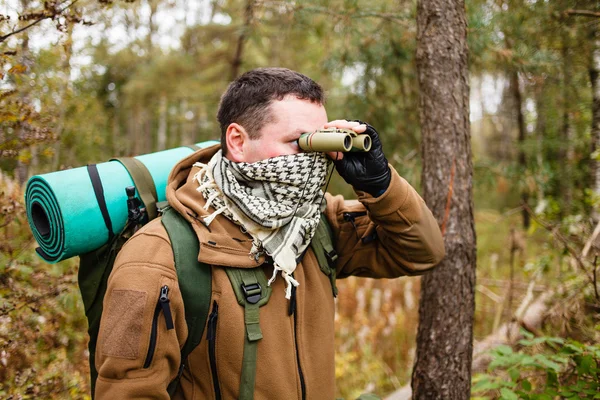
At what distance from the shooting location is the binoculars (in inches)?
65.2

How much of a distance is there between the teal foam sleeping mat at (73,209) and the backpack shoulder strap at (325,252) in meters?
0.86

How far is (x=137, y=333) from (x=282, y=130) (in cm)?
96

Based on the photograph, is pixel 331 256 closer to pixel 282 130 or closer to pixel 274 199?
pixel 274 199

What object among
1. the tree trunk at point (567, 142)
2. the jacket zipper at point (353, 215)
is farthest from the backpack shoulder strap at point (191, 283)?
the tree trunk at point (567, 142)

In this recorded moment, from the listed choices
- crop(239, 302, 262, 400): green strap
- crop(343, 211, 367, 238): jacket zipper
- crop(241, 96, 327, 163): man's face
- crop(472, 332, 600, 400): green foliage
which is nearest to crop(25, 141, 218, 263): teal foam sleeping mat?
crop(241, 96, 327, 163): man's face

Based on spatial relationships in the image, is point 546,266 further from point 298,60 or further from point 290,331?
point 298,60

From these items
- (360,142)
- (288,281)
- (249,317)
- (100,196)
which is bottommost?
(249,317)

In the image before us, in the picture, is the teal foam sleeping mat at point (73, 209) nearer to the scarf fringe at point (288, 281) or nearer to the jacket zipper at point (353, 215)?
the scarf fringe at point (288, 281)

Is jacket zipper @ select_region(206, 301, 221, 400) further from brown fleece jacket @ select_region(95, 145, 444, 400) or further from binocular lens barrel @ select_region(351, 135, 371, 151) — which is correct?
binocular lens barrel @ select_region(351, 135, 371, 151)

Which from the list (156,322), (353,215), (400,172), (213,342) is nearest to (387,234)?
(353,215)

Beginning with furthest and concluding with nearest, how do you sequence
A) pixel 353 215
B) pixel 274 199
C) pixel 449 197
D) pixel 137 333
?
1. pixel 449 197
2. pixel 353 215
3. pixel 274 199
4. pixel 137 333

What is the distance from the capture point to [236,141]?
1894 mm

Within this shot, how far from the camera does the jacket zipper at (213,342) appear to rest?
1624mm

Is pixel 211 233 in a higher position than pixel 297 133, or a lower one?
Result: lower
